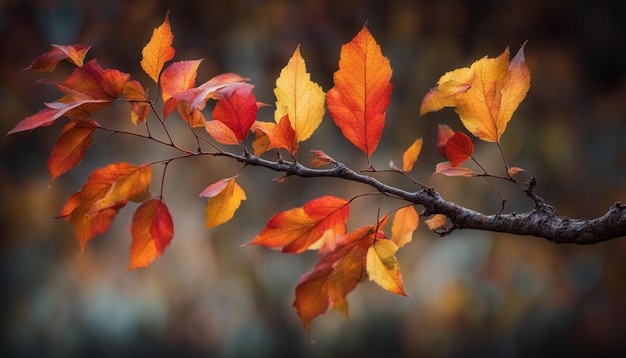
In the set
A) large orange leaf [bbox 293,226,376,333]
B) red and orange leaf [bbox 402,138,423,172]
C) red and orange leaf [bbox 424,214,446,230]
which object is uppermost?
red and orange leaf [bbox 402,138,423,172]

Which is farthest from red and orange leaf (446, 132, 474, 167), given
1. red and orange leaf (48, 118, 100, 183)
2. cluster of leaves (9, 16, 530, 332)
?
red and orange leaf (48, 118, 100, 183)

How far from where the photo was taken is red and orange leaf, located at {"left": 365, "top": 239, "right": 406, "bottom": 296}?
355 mm

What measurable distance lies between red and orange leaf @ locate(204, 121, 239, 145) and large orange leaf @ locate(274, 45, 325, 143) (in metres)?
0.04

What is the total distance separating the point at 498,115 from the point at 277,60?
98 cm

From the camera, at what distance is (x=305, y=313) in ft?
1.26

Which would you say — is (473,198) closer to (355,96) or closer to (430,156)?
(430,156)

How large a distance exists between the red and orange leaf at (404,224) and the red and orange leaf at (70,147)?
0.22 meters

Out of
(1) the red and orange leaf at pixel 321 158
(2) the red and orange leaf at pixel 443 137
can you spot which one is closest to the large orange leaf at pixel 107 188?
(1) the red and orange leaf at pixel 321 158

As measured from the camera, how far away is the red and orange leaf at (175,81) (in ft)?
1.25

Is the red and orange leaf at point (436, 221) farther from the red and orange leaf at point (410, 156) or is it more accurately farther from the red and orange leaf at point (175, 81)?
the red and orange leaf at point (175, 81)

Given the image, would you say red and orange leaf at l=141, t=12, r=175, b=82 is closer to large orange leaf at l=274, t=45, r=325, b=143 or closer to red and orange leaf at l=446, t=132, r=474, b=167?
large orange leaf at l=274, t=45, r=325, b=143

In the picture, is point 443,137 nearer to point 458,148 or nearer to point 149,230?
point 458,148

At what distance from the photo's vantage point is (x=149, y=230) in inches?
15.3

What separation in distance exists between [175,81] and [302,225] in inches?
5.1
